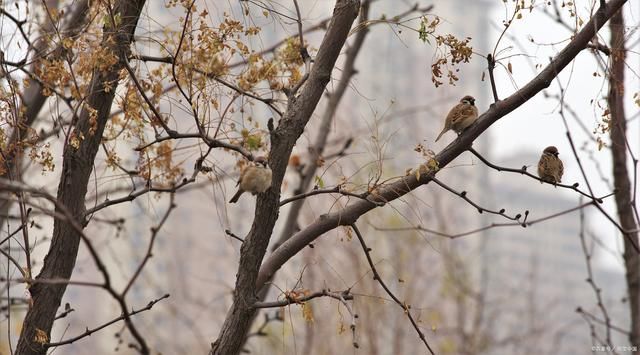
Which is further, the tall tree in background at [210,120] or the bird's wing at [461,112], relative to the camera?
the bird's wing at [461,112]

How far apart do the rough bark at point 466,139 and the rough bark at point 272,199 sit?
0.51ft

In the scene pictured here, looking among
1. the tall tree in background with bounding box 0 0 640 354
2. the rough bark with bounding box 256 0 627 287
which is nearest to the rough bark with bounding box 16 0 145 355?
the tall tree in background with bounding box 0 0 640 354

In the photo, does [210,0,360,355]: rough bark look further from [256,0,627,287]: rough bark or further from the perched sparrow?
the perched sparrow

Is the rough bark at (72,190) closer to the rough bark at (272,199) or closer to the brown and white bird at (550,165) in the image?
the rough bark at (272,199)

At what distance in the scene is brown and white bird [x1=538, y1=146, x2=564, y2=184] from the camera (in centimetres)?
326

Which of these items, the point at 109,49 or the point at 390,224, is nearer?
the point at 109,49

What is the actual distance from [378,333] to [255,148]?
5836 mm

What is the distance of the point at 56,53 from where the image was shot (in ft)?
10.2

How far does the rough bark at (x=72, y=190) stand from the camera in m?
2.91

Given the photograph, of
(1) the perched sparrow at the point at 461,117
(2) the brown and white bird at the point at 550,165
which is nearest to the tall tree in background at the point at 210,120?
(2) the brown and white bird at the point at 550,165

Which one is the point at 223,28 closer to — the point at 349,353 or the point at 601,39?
the point at 601,39

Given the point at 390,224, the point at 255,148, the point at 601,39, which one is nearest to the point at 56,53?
the point at 255,148

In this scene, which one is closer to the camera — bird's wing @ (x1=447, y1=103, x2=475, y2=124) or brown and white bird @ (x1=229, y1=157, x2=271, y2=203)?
brown and white bird @ (x1=229, y1=157, x2=271, y2=203)

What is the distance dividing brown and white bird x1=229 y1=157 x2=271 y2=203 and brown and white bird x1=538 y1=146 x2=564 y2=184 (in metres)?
1.19
